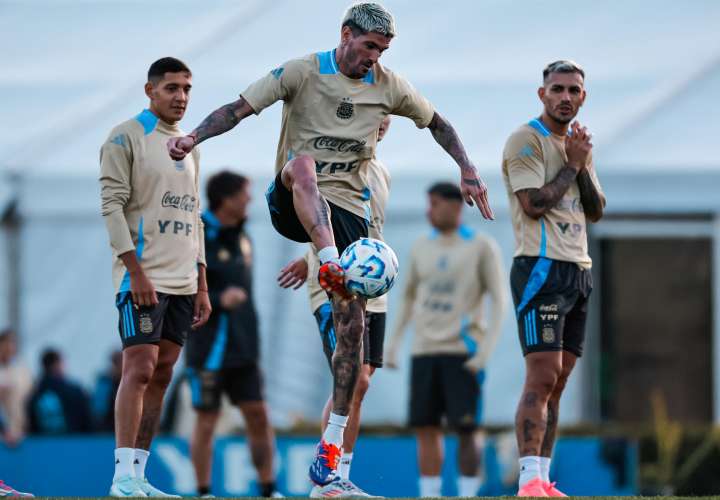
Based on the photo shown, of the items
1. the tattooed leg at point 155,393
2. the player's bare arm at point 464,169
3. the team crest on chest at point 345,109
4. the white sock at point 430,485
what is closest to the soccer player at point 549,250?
the player's bare arm at point 464,169

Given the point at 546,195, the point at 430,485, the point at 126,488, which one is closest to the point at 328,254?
the point at 546,195

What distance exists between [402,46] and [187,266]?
389 inches

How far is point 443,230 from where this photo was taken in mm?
12062

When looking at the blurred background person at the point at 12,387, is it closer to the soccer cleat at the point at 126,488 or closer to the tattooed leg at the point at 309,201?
the soccer cleat at the point at 126,488

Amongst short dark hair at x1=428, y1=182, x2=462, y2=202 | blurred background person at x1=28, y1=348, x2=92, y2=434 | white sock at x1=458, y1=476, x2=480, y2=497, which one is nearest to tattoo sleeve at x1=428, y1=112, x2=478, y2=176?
short dark hair at x1=428, y1=182, x2=462, y2=202

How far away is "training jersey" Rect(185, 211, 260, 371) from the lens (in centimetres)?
1095

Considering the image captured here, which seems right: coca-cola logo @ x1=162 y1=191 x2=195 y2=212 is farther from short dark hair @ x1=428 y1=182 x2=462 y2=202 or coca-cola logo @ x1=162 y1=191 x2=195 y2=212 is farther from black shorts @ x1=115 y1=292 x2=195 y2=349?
short dark hair @ x1=428 y1=182 x2=462 y2=202

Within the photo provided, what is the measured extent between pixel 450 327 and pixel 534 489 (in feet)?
13.2

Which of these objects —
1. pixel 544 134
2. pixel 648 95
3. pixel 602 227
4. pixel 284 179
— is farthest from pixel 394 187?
pixel 284 179

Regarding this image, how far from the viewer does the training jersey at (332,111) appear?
7496 mm

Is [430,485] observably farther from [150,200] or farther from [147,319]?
[150,200]

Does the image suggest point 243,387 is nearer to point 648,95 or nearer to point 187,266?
point 187,266

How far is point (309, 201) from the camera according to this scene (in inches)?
283

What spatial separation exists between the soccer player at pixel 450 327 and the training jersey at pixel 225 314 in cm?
146
